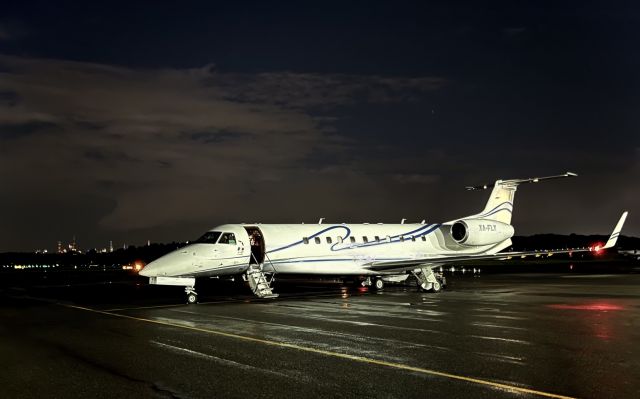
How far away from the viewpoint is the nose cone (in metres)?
21.3

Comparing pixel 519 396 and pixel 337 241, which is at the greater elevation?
pixel 337 241

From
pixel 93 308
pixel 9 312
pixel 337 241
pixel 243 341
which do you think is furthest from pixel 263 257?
pixel 243 341

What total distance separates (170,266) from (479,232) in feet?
48.0

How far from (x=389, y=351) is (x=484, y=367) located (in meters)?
1.96

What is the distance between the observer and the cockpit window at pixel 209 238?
2302 cm

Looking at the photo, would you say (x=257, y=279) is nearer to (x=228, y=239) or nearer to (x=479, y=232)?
(x=228, y=239)

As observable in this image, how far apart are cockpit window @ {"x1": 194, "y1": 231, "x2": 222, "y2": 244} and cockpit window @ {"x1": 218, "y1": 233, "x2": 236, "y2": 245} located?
7.9 inches

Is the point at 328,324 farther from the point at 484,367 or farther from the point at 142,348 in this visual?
the point at 484,367

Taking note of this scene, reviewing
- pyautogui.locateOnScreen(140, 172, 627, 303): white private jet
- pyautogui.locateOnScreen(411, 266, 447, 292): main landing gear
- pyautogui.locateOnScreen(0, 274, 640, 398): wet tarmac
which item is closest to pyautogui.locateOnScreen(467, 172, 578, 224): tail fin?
pyautogui.locateOnScreen(140, 172, 627, 303): white private jet

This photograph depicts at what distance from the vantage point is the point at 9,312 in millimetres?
19297

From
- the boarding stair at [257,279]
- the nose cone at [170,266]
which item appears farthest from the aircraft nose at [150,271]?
the boarding stair at [257,279]

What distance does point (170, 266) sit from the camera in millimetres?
21531

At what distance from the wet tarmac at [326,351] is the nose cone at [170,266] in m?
Result: 1.93

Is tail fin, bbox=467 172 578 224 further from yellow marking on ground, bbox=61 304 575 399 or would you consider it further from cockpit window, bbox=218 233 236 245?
yellow marking on ground, bbox=61 304 575 399
